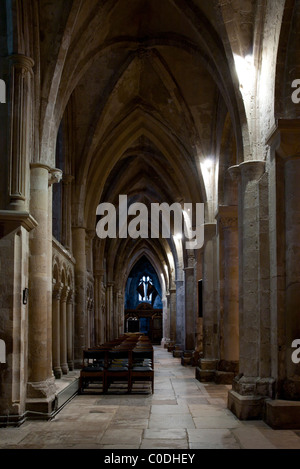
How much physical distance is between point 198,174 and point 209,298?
3758 mm

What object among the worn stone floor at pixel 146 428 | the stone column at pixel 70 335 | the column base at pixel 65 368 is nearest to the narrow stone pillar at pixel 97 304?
the stone column at pixel 70 335

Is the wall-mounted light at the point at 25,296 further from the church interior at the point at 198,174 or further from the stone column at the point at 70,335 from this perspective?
the stone column at the point at 70,335

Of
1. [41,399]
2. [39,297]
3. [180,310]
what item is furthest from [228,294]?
[180,310]

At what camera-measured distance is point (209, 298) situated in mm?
15438

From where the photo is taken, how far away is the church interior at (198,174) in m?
8.53

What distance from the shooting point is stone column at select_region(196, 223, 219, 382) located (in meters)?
14.8

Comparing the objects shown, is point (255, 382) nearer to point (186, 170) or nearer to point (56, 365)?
point (56, 365)

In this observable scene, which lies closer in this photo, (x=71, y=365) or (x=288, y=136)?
(x=288, y=136)

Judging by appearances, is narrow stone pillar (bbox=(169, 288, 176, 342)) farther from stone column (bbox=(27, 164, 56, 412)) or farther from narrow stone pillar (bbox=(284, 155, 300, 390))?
narrow stone pillar (bbox=(284, 155, 300, 390))

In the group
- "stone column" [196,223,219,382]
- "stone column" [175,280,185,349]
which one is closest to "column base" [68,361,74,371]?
"stone column" [196,223,219,382]

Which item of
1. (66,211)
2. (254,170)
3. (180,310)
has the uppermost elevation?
(66,211)

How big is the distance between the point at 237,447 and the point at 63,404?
4418 millimetres

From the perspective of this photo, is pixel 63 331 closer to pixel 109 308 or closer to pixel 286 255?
pixel 286 255

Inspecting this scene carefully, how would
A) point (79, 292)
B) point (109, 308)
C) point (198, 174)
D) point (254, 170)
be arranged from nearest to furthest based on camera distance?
point (254, 170) < point (198, 174) < point (79, 292) < point (109, 308)
